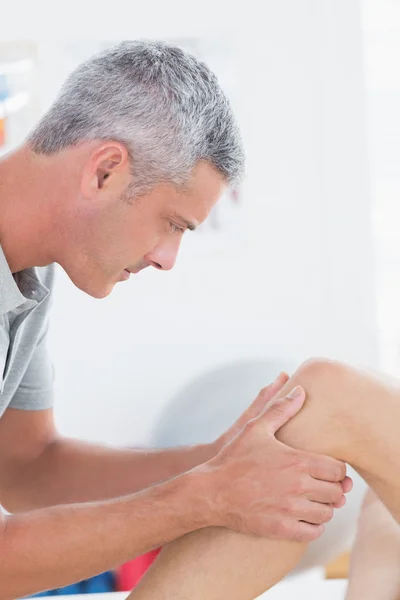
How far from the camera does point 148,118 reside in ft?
4.24

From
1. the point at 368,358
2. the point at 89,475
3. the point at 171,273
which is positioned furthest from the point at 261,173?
the point at 89,475

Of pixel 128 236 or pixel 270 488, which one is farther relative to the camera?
pixel 128 236

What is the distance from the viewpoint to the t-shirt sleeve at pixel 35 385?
1.62m

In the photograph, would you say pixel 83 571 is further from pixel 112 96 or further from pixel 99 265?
pixel 112 96

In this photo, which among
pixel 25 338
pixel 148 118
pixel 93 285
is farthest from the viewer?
pixel 25 338

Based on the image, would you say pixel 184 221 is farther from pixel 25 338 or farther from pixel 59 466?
pixel 59 466

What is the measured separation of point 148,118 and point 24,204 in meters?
0.24

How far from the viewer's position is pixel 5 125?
3322mm

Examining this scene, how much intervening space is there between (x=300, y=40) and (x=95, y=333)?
140 centimetres

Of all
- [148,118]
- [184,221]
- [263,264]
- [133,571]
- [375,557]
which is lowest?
[133,571]

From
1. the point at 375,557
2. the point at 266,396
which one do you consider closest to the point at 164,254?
the point at 266,396

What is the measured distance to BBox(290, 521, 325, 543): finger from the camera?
47.6 inches

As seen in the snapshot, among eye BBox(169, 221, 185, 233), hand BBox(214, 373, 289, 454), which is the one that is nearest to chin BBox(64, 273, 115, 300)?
eye BBox(169, 221, 185, 233)

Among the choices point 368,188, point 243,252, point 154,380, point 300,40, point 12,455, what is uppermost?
point 300,40
